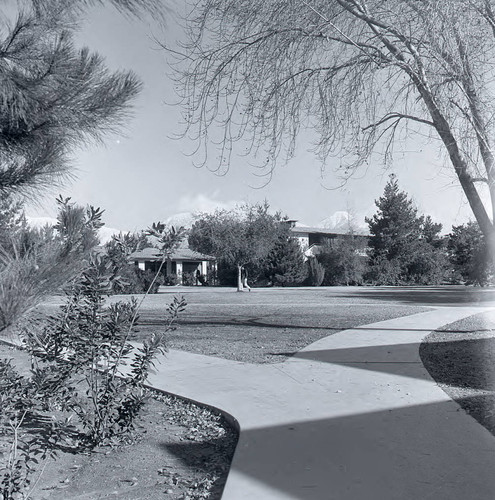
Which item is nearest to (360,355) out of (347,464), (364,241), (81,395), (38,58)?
(81,395)

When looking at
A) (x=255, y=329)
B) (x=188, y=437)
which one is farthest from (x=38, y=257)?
(x=255, y=329)

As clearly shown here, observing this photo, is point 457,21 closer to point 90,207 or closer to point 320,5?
point 320,5

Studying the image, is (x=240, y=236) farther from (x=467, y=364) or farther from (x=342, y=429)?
(x=342, y=429)

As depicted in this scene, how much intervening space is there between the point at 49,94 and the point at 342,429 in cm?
364

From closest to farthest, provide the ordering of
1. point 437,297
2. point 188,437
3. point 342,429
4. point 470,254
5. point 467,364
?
point 342,429 → point 188,437 → point 467,364 → point 437,297 → point 470,254

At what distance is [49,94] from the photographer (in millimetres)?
4281

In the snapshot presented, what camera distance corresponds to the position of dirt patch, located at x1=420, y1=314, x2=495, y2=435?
614 centimetres

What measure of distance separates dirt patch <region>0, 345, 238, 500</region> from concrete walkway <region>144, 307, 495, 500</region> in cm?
18

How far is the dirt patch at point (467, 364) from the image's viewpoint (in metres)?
6.14

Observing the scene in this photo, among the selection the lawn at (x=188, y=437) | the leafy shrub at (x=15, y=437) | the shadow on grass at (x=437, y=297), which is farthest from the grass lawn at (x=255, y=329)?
the shadow on grass at (x=437, y=297)

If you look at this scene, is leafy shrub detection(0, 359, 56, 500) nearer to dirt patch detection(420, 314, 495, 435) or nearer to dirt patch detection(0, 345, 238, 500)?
dirt patch detection(0, 345, 238, 500)

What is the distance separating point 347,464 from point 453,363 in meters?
4.90

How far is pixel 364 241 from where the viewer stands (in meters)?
51.1

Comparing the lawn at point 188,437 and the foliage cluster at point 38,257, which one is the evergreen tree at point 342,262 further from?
the foliage cluster at point 38,257
